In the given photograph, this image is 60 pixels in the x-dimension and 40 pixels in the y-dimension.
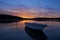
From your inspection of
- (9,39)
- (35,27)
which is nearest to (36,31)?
(35,27)

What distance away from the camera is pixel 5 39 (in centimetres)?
1468

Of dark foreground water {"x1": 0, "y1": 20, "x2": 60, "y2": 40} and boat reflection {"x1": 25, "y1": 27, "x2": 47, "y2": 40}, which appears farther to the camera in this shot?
boat reflection {"x1": 25, "y1": 27, "x2": 47, "y2": 40}

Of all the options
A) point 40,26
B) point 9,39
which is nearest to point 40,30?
point 40,26

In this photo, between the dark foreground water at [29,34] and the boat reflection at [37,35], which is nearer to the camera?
the dark foreground water at [29,34]

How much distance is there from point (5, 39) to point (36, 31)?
300 inches

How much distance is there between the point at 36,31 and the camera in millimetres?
20953

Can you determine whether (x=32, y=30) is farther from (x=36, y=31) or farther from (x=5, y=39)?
(x=5, y=39)

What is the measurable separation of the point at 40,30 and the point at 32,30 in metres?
2.69

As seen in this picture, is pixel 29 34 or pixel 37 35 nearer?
pixel 37 35

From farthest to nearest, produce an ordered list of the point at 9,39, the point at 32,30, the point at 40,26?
the point at 32,30 → the point at 40,26 → the point at 9,39

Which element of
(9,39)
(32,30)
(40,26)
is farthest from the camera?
(32,30)

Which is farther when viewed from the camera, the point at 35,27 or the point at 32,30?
the point at 32,30

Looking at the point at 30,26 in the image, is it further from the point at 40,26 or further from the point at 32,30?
the point at 40,26

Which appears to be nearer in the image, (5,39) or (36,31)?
(5,39)
